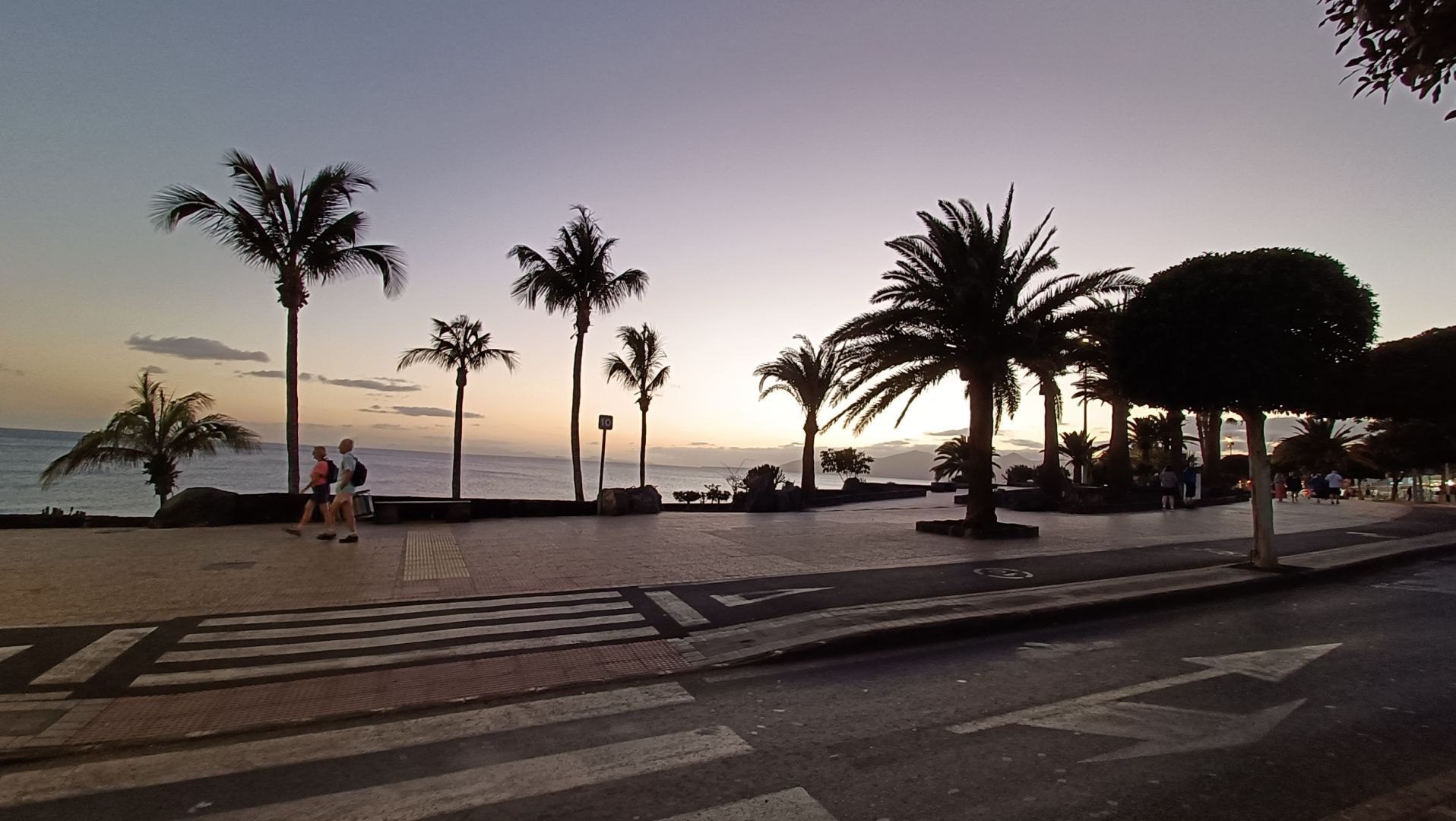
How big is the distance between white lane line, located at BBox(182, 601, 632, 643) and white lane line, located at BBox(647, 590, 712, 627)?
399 mm

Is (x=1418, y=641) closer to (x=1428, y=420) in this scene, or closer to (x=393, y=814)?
(x=393, y=814)

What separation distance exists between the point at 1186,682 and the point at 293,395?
19.7 meters

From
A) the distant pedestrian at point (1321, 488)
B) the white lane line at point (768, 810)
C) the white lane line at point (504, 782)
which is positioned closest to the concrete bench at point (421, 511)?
the white lane line at point (504, 782)

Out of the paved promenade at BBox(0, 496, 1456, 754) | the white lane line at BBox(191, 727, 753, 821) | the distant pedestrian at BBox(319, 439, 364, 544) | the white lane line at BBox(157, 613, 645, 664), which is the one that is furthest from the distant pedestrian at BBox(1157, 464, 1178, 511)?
the white lane line at BBox(191, 727, 753, 821)

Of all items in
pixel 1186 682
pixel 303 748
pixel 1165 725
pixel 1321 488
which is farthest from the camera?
pixel 1321 488

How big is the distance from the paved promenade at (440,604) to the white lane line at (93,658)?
26mm

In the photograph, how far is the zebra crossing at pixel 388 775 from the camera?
3.50 m

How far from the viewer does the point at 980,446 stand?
1609cm

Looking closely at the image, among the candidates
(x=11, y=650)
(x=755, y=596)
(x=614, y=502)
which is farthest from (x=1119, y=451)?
(x=11, y=650)

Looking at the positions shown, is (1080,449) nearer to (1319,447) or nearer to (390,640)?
(1319,447)

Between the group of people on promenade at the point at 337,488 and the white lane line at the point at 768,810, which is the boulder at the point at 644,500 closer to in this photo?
the group of people on promenade at the point at 337,488

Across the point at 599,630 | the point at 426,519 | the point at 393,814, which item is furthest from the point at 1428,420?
the point at 426,519

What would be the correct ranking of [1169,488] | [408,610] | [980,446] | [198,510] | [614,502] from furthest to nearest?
[1169,488] < [614,502] < [980,446] < [198,510] < [408,610]

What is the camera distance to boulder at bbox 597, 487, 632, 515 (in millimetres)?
18562
